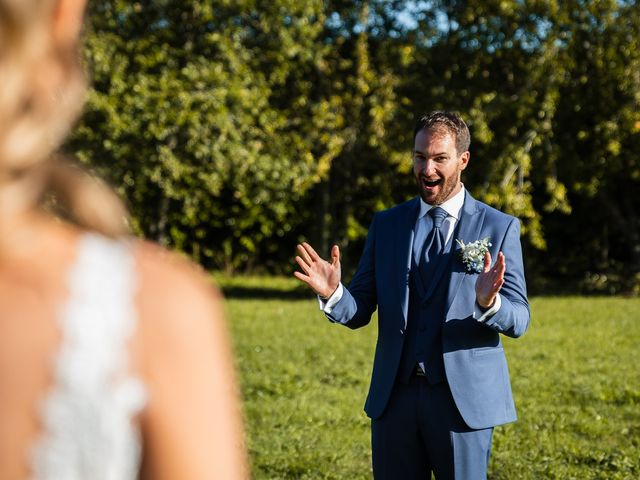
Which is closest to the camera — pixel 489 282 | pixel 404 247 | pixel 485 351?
pixel 489 282

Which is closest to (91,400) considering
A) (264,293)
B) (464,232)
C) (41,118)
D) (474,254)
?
(41,118)

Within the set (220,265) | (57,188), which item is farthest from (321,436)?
(220,265)

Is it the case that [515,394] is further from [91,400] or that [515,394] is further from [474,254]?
[91,400]

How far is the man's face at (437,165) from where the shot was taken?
3875mm

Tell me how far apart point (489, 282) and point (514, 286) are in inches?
13.4

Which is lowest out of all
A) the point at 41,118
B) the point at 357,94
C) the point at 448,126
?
the point at 41,118

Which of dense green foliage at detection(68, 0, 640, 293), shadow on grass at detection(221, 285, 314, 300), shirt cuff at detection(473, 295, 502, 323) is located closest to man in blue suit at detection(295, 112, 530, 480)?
shirt cuff at detection(473, 295, 502, 323)

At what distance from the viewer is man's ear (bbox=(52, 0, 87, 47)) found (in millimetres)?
896

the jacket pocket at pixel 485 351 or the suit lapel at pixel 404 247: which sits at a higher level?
the suit lapel at pixel 404 247

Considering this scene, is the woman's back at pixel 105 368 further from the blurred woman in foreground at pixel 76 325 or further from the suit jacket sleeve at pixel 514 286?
the suit jacket sleeve at pixel 514 286

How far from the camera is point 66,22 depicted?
0.90 m

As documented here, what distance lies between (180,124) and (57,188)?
16213 mm

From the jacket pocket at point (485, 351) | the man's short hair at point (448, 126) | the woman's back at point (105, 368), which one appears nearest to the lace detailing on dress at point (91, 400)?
the woman's back at point (105, 368)

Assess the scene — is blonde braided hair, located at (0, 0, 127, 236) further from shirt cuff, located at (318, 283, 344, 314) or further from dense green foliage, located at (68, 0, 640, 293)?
dense green foliage, located at (68, 0, 640, 293)
